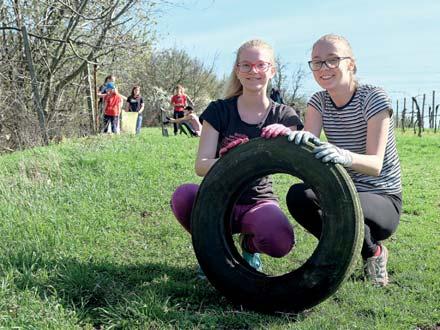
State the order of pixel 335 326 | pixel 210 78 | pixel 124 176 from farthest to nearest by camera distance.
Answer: pixel 210 78 → pixel 124 176 → pixel 335 326

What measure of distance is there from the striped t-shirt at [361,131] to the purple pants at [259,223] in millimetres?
613

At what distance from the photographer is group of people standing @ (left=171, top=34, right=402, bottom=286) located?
10.8 ft

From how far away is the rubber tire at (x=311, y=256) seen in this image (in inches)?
108

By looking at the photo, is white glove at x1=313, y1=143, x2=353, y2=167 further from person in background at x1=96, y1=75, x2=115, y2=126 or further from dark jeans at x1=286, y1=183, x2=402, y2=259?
person in background at x1=96, y1=75, x2=115, y2=126

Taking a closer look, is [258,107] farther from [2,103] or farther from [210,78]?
[210,78]

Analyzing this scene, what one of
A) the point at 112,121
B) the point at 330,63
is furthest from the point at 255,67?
the point at 112,121

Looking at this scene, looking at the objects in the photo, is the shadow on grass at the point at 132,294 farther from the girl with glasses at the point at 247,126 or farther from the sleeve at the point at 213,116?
the sleeve at the point at 213,116

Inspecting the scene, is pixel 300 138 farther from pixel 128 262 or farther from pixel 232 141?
pixel 128 262

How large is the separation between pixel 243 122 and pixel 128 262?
129 cm

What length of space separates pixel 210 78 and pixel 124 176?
3611cm

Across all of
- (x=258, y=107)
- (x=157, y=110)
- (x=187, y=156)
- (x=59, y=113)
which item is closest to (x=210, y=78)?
(x=157, y=110)

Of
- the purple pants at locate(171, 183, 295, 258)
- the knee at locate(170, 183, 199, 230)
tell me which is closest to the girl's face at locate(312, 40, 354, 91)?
the purple pants at locate(171, 183, 295, 258)

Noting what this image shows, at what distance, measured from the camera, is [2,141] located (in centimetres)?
1095

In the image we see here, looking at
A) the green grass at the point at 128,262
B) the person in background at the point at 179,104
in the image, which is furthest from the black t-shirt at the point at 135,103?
the green grass at the point at 128,262
